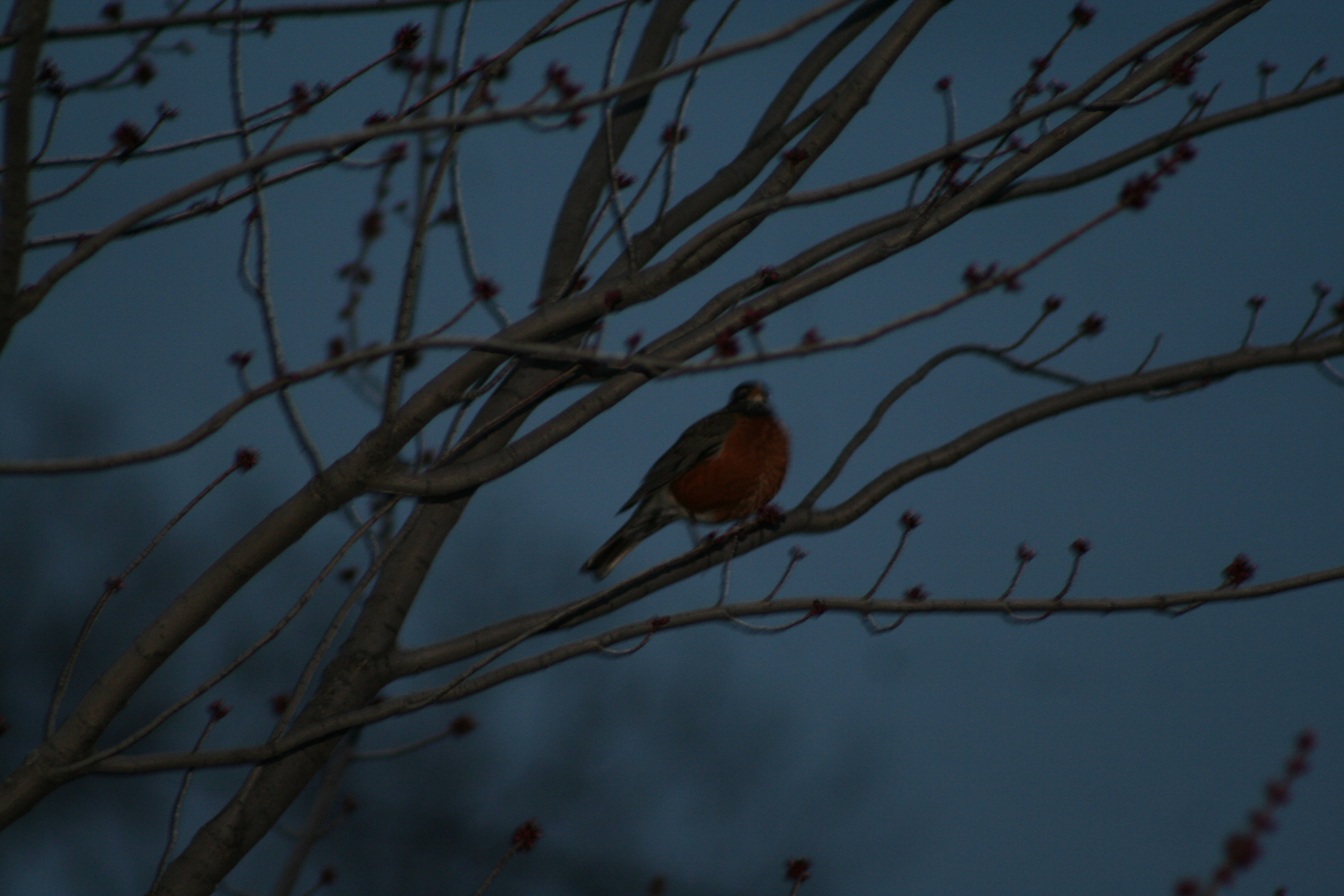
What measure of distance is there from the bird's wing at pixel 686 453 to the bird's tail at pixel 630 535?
116 mm

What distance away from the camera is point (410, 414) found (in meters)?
3.35

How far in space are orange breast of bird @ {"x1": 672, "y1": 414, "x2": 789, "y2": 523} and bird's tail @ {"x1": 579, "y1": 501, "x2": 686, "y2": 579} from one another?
5.0 inches

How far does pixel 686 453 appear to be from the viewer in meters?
6.51

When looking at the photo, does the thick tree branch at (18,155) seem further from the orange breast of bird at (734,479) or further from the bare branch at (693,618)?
the orange breast of bird at (734,479)

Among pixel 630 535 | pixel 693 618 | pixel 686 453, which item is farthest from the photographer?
pixel 686 453

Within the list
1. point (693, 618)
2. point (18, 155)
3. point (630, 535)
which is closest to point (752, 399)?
point (630, 535)

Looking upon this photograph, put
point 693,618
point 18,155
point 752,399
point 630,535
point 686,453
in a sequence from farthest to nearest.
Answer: point 752,399
point 686,453
point 630,535
point 693,618
point 18,155

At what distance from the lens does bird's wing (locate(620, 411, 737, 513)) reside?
636cm

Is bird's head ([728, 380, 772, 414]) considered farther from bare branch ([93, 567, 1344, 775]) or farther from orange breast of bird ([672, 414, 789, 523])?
bare branch ([93, 567, 1344, 775])

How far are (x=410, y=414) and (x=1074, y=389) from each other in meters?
2.69

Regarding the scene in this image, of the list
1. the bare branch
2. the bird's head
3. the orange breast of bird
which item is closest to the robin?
the orange breast of bird

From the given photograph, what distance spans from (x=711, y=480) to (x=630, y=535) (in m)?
0.59

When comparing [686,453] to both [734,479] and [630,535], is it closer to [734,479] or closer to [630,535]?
[734,479]

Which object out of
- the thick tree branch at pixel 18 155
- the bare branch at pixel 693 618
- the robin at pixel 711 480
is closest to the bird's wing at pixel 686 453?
the robin at pixel 711 480
